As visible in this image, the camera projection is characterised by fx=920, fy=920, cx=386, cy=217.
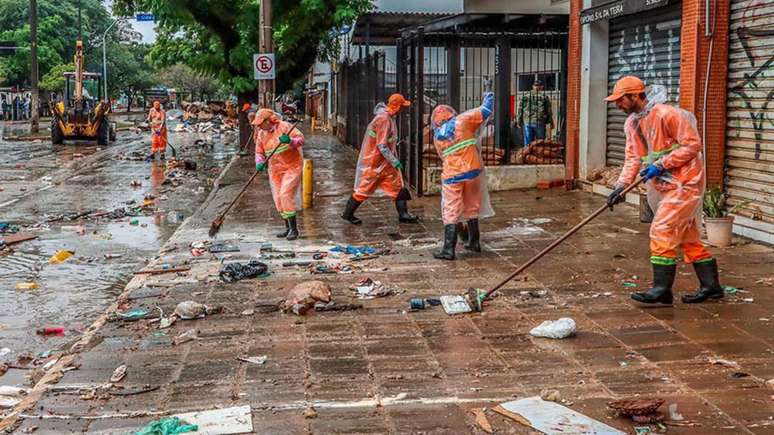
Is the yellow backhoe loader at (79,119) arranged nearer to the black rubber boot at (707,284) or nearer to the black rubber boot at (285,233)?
the black rubber boot at (285,233)

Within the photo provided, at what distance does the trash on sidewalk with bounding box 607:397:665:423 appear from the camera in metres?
4.79

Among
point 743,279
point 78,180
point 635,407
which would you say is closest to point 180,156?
point 78,180

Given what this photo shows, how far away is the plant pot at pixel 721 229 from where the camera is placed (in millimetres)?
9562

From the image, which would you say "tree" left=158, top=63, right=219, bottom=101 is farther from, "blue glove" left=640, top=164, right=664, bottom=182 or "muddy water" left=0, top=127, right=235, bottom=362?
"blue glove" left=640, top=164, right=664, bottom=182

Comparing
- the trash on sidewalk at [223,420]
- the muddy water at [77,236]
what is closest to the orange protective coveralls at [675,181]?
the trash on sidewalk at [223,420]

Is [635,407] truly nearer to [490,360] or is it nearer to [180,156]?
[490,360]

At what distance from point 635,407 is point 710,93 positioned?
6931 mm

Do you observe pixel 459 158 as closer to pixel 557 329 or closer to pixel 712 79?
pixel 557 329

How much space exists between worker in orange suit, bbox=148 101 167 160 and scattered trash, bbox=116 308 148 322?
17641 mm

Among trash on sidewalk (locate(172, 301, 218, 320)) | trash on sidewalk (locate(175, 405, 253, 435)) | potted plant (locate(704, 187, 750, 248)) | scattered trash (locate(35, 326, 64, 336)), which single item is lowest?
scattered trash (locate(35, 326, 64, 336))

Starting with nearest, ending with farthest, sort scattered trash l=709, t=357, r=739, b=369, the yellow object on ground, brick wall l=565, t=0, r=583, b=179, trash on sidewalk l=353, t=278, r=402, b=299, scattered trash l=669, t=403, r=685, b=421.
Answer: scattered trash l=669, t=403, r=685, b=421, scattered trash l=709, t=357, r=739, b=369, trash on sidewalk l=353, t=278, r=402, b=299, the yellow object on ground, brick wall l=565, t=0, r=583, b=179

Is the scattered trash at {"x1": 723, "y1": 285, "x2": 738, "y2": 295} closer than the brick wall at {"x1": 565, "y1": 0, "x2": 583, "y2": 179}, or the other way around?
the scattered trash at {"x1": 723, "y1": 285, "x2": 738, "y2": 295}

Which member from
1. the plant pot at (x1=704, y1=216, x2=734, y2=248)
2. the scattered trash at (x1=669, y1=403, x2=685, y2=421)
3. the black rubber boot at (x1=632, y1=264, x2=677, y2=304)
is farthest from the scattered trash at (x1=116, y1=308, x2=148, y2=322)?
the plant pot at (x1=704, y1=216, x2=734, y2=248)

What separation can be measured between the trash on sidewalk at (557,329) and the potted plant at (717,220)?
3.74 metres
